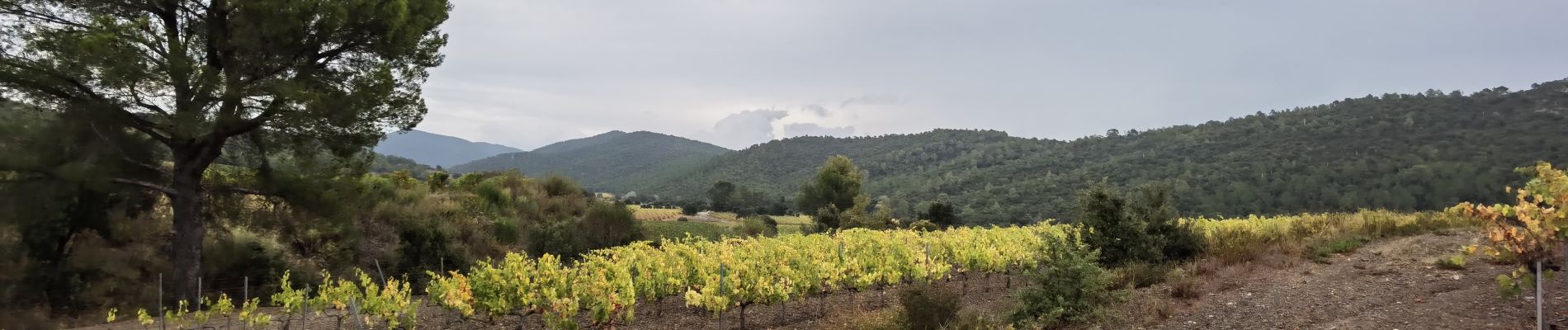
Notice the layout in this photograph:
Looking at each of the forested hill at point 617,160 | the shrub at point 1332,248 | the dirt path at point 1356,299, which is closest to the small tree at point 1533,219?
the dirt path at point 1356,299

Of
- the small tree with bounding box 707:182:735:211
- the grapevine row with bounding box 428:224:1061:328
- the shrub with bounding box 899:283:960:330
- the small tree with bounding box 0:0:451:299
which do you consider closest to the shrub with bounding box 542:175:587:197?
the small tree with bounding box 0:0:451:299

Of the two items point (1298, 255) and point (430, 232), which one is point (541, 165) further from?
point (1298, 255)

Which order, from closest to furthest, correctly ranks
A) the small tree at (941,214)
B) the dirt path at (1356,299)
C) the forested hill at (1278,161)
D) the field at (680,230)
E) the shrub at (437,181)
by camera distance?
1. the dirt path at (1356,299)
2. the shrub at (437,181)
3. the field at (680,230)
4. the small tree at (941,214)
5. the forested hill at (1278,161)

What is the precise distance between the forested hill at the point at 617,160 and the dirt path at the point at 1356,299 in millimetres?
84726

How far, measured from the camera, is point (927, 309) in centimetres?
643

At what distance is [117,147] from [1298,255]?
18.3 m

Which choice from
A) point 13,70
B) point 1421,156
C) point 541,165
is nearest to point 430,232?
point 13,70

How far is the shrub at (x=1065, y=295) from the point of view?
6.72 meters

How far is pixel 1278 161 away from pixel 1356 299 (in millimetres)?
46143

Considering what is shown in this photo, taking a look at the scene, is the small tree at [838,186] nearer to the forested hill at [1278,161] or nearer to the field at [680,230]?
the forested hill at [1278,161]

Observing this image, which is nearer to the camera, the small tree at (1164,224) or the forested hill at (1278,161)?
the small tree at (1164,224)

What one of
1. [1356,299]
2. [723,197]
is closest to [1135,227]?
[1356,299]

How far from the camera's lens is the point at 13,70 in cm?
837

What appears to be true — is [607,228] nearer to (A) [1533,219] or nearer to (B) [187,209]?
(B) [187,209]
